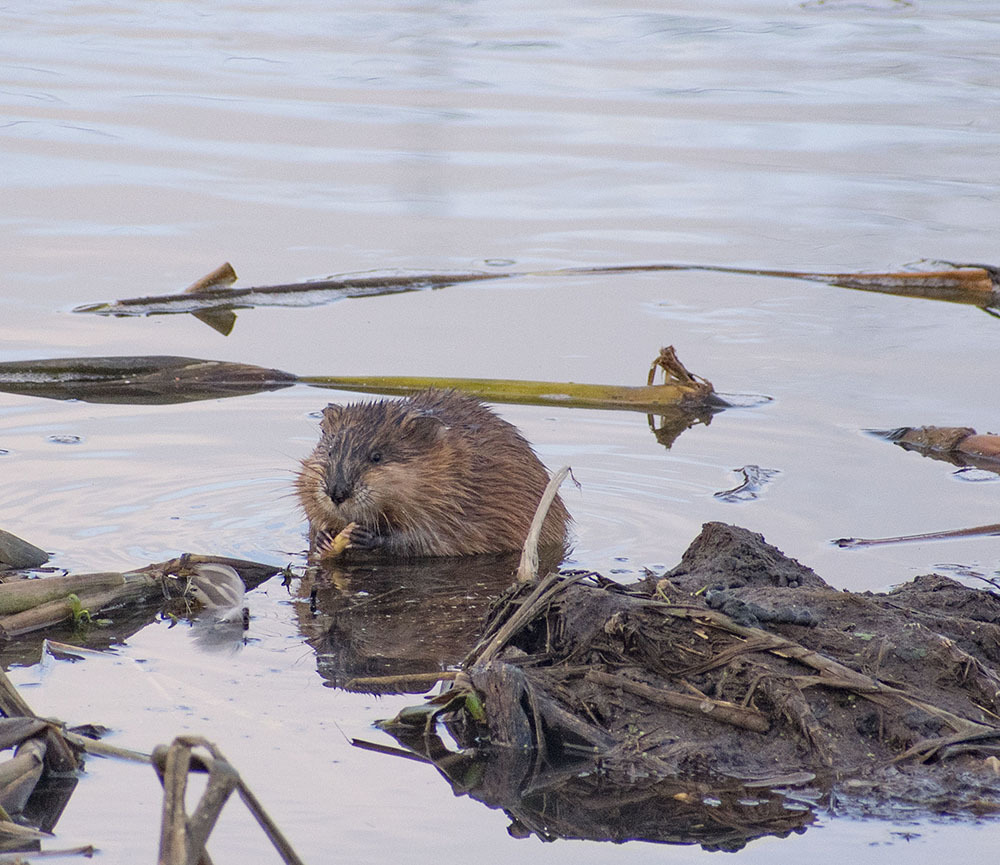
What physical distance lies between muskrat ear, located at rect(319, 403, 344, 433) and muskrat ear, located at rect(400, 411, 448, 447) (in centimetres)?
29

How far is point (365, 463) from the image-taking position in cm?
737

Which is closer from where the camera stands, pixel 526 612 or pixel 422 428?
pixel 526 612

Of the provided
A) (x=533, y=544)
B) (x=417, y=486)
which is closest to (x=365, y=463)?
(x=417, y=486)

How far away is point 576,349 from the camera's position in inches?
384

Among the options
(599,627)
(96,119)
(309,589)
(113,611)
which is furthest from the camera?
(96,119)

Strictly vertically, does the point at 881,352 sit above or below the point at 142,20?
below

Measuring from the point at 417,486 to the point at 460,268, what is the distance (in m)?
3.91

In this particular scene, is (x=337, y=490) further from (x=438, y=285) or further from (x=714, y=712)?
(x=438, y=285)

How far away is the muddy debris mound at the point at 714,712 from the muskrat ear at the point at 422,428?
2.14 m

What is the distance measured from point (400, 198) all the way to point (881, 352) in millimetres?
4486

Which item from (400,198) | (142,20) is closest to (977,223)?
(400,198)

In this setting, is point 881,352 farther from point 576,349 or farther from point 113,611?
point 113,611

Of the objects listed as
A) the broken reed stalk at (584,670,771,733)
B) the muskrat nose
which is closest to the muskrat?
the muskrat nose

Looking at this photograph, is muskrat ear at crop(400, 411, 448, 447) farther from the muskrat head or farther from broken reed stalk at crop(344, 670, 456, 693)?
broken reed stalk at crop(344, 670, 456, 693)
